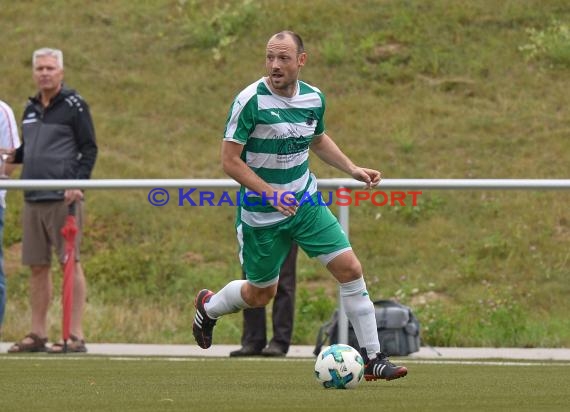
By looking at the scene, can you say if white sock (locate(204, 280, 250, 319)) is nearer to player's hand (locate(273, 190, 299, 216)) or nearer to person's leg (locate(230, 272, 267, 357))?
player's hand (locate(273, 190, 299, 216))

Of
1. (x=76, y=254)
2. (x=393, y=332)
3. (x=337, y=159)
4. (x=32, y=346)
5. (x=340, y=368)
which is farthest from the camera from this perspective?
(x=76, y=254)

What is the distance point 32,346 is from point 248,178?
12.8ft

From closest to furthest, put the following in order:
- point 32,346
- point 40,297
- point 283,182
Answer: point 283,182 → point 32,346 → point 40,297

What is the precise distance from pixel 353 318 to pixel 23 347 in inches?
149

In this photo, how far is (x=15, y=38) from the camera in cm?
2334

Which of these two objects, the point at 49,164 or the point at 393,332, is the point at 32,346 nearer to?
the point at 49,164

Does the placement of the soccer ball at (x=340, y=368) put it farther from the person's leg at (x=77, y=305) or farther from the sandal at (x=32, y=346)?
the sandal at (x=32, y=346)

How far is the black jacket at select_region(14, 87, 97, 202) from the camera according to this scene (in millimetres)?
11547

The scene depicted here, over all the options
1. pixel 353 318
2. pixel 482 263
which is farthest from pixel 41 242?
pixel 482 263

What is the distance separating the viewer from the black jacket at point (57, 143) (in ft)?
37.9

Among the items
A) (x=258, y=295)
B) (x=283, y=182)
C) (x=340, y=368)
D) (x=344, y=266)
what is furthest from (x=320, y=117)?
(x=340, y=368)

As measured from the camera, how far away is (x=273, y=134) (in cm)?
834

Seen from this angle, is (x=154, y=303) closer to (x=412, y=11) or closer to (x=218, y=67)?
(x=218, y=67)

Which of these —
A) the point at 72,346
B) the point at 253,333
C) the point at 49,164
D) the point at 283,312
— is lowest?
the point at 72,346
